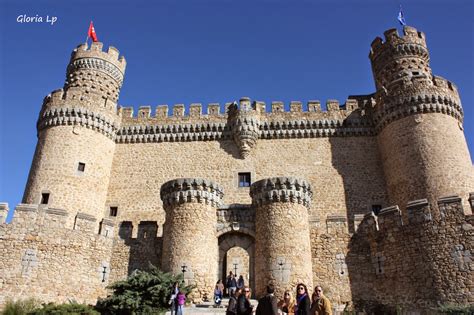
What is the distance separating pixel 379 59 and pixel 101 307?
17.6 metres

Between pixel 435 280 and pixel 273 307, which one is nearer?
pixel 273 307

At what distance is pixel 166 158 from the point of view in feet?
69.1

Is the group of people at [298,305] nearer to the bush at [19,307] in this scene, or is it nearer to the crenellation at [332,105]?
the bush at [19,307]

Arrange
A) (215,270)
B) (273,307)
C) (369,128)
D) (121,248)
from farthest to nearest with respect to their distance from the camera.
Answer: (369,128), (121,248), (215,270), (273,307)

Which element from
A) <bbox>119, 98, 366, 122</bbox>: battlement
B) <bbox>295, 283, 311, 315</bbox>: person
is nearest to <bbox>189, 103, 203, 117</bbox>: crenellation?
<bbox>119, 98, 366, 122</bbox>: battlement

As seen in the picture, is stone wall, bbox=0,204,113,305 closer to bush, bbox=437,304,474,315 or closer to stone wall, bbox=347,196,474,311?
stone wall, bbox=347,196,474,311

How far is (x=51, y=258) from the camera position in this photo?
13.6 m

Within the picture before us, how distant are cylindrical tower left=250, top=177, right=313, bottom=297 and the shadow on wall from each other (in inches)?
145

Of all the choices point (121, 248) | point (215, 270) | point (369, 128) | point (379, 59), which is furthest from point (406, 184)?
point (121, 248)

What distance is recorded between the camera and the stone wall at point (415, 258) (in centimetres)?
1205

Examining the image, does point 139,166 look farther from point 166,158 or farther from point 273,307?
point 273,307

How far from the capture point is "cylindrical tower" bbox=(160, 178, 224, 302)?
1323 cm

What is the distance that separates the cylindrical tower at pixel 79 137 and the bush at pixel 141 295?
22.5 ft

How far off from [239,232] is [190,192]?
2.21 metres
